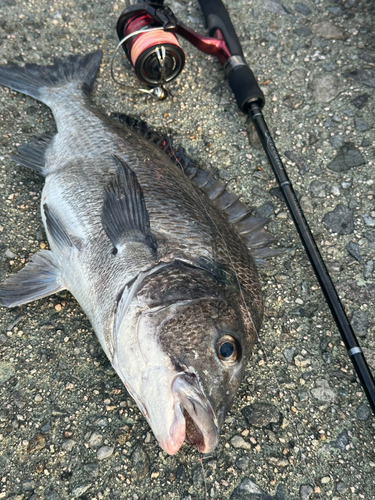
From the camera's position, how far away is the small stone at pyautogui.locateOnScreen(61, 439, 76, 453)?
2.42 metres

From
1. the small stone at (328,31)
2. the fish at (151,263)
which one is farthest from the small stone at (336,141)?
the fish at (151,263)

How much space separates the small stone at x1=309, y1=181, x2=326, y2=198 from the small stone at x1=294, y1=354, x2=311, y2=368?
55.1 inches

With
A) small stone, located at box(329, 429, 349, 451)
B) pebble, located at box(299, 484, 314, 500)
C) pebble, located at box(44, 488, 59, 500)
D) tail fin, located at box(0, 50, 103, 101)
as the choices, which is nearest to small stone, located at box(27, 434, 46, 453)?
pebble, located at box(44, 488, 59, 500)

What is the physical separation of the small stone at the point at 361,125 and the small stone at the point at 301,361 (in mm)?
2196

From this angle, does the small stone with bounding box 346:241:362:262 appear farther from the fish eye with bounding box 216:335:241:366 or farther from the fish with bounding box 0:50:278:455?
the fish eye with bounding box 216:335:241:366

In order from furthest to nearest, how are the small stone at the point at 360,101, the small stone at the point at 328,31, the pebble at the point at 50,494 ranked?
the small stone at the point at 328,31 → the small stone at the point at 360,101 → the pebble at the point at 50,494

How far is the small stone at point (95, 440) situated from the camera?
244 centimetres

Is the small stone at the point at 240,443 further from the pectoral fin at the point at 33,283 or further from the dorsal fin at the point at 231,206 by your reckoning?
the pectoral fin at the point at 33,283

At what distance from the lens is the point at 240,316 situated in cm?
219

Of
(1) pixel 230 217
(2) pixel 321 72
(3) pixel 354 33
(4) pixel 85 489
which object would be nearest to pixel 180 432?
(4) pixel 85 489

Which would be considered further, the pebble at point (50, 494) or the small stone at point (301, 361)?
the small stone at point (301, 361)

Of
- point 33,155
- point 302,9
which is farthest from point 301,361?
point 302,9

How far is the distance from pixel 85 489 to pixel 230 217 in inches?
73.0

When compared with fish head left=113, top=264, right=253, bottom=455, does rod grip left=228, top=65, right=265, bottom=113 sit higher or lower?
higher
